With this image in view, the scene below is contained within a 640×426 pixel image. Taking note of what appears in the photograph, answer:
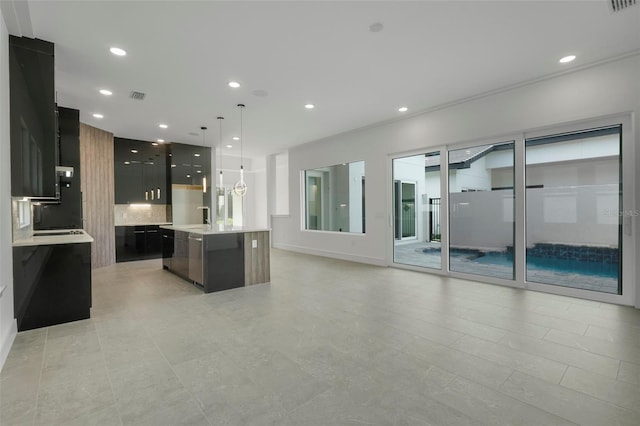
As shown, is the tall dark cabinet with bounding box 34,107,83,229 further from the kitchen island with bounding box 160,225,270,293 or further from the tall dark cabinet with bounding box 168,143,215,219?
the tall dark cabinet with bounding box 168,143,215,219

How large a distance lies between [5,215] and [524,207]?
21.0ft

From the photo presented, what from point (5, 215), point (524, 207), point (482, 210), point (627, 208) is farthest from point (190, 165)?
point (627, 208)

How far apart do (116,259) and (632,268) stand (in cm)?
954

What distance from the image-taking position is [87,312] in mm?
3518

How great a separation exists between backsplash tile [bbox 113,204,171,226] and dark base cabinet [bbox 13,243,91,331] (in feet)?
14.8

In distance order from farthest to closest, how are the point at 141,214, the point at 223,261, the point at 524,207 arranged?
the point at 141,214
the point at 223,261
the point at 524,207

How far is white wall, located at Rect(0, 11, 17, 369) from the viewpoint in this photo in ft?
8.75

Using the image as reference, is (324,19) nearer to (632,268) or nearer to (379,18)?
(379,18)

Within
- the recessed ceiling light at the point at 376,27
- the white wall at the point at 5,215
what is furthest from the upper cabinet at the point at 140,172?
the recessed ceiling light at the point at 376,27

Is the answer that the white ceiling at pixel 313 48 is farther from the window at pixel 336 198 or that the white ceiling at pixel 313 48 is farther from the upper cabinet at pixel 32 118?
the window at pixel 336 198

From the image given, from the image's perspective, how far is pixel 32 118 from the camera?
10.8 ft

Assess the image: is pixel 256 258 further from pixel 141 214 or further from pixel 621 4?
pixel 621 4

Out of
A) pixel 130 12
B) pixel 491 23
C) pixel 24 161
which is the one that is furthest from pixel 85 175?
pixel 491 23

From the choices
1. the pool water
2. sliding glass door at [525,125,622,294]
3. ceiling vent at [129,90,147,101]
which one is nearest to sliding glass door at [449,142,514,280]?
the pool water
